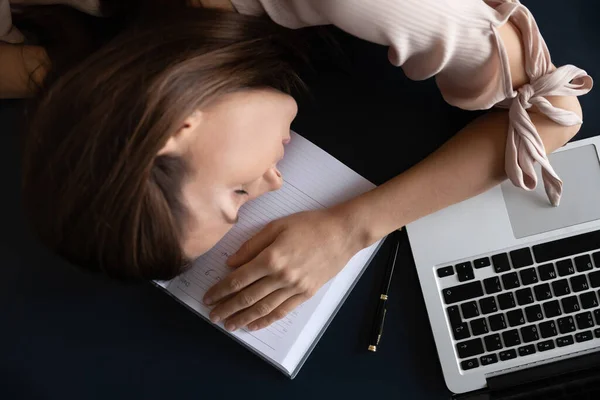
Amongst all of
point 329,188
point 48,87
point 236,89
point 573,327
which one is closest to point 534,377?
point 573,327

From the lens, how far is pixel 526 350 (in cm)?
69

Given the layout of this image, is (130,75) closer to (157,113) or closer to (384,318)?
(157,113)

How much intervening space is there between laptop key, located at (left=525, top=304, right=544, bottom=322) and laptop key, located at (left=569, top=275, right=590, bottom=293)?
5 centimetres

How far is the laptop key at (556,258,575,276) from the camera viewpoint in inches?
27.3

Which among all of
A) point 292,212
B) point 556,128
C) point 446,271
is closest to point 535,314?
point 446,271

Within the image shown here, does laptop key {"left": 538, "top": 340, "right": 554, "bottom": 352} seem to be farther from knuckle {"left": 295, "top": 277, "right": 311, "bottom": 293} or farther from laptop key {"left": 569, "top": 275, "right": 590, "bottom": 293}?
knuckle {"left": 295, "top": 277, "right": 311, "bottom": 293}

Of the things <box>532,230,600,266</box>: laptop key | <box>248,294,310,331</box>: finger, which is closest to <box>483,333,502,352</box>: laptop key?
<box>532,230,600,266</box>: laptop key

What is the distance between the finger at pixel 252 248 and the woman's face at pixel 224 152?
0.10 metres

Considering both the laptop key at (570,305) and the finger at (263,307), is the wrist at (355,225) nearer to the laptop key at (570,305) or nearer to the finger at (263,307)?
the finger at (263,307)

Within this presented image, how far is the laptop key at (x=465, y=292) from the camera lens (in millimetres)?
701

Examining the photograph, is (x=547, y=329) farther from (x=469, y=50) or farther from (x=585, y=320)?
(x=469, y=50)

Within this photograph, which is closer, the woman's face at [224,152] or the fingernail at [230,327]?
the woman's face at [224,152]

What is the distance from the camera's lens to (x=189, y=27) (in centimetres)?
57

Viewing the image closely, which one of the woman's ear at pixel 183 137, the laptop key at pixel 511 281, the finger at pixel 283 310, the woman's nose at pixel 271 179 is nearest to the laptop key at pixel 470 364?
the laptop key at pixel 511 281
